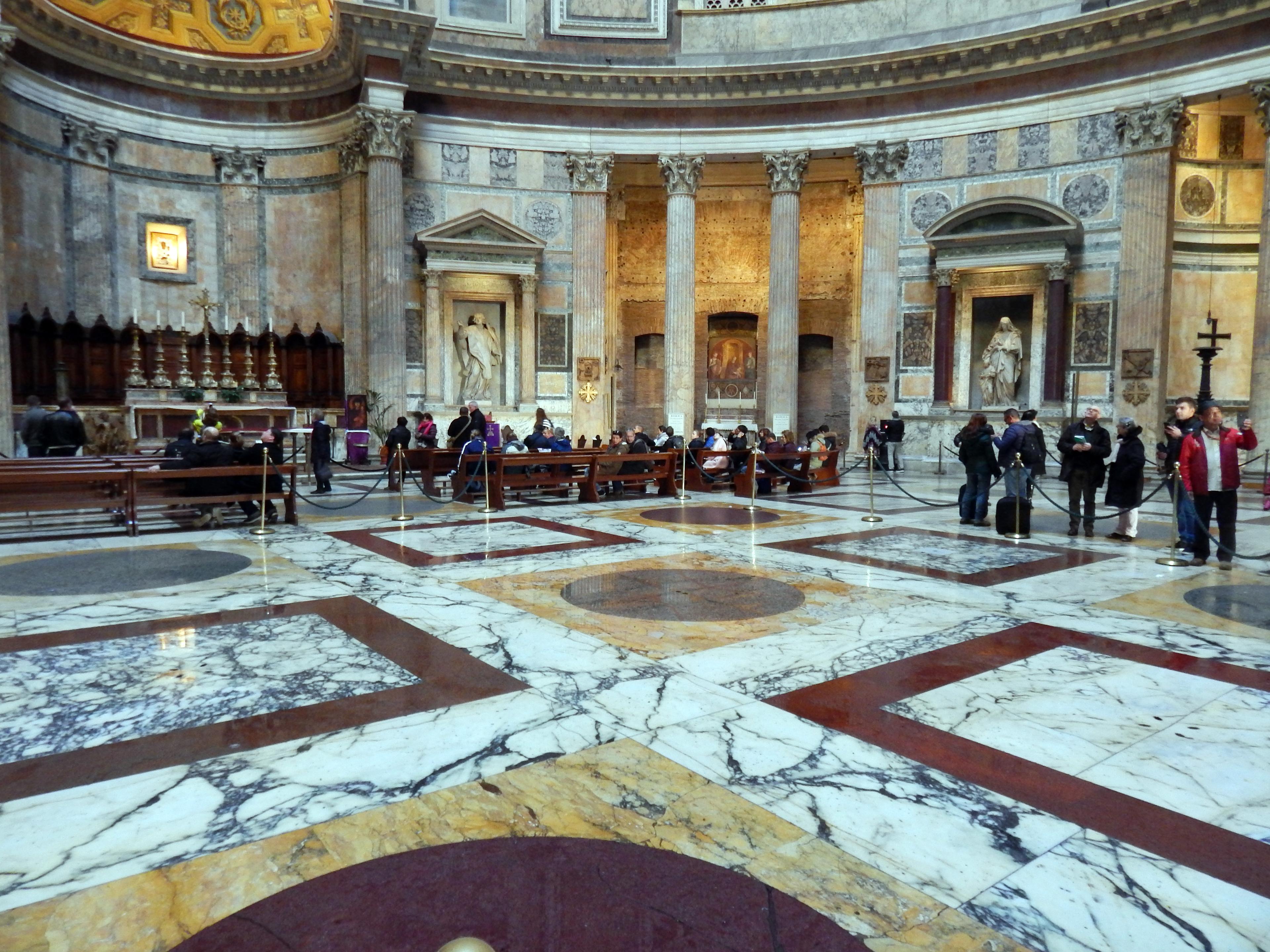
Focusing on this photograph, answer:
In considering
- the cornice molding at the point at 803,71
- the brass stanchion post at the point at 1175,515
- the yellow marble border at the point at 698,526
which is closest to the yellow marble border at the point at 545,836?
the yellow marble border at the point at 698,526

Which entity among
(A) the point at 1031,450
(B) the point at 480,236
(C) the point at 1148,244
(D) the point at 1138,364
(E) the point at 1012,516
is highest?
(B) the point at 480,236

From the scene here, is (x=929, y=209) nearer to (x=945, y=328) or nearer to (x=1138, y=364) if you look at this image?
(x=945, y=328)

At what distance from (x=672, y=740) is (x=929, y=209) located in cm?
1884

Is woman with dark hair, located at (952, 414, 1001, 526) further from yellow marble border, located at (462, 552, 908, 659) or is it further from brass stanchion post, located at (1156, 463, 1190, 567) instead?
yellow marble border, located at (462, 552, 908, 659)

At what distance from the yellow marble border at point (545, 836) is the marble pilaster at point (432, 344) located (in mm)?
17202

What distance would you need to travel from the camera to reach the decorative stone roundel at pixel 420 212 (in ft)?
62.5

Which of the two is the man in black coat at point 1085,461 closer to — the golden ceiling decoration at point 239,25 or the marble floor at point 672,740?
the marble floor at point 672,740

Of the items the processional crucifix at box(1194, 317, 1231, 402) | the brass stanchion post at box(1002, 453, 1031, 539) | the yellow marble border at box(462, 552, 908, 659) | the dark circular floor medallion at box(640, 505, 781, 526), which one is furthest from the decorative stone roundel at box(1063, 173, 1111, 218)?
the yellow marble border at box(462, 552, 908, 659)

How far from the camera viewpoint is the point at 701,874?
86.8 inches

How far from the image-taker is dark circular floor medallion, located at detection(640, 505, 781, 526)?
9398 millimetres

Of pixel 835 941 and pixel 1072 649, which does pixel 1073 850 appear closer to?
pixel 835 941

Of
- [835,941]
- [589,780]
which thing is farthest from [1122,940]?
[589,780]

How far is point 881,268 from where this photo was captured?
19.4 m

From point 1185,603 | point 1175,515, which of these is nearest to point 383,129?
point 1175,515
